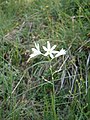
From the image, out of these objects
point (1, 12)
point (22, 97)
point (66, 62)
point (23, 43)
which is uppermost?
point (1, 12)

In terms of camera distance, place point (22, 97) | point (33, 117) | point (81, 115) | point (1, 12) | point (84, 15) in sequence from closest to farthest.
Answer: point (81, 115), point (33, 117), point (22, 97), point (84, 15), point (1, 12)

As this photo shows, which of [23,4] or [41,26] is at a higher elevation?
[23,4]

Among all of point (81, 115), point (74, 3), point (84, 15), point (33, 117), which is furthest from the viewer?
point (74, 3)

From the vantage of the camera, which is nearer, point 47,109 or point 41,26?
point 47,109

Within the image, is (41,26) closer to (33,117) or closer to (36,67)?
(36,67)

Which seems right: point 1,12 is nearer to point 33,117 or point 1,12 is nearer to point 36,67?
point 36,67

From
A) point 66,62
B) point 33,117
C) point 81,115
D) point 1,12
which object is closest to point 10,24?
point 1,12

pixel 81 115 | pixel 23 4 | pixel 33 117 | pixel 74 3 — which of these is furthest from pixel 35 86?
pixel 23 4
